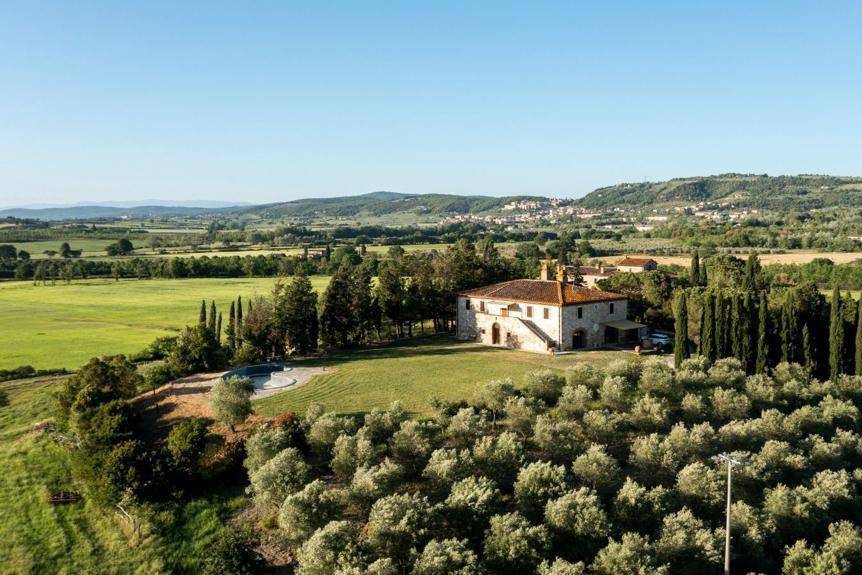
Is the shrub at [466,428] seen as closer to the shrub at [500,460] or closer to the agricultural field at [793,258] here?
the shrub at [500,460]

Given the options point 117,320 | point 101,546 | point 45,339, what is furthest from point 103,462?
point 117,320

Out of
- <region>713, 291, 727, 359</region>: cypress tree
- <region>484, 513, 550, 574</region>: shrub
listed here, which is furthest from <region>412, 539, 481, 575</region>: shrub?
<region>713, 291, 727, 359</region>: cypress tree

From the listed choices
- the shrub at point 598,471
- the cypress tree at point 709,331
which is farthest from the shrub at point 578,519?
the cypress tree at point 709,331

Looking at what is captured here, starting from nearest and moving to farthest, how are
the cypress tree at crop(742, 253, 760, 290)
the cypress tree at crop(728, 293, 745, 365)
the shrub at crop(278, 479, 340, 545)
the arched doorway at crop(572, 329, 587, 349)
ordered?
the shrub at crop(278, 479, 340, 545)
the cypress tree at crop(728, 293, 745, 365)
the arched doorway at crop(572, 329, 587, 349)
the cypress tree at crop(742, 253, 760, 290)

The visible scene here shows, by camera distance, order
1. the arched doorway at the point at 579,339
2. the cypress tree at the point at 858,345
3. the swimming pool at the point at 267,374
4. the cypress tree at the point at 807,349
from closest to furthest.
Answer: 1. the cypress tree at the point at 858,345
2. the swimming pool at the point at 267,374
3. the cypress tree at the point at 807,349
4. the arched doorway at the point at 579,339

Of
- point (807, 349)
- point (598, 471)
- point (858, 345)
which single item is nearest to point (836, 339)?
point (858, 345)

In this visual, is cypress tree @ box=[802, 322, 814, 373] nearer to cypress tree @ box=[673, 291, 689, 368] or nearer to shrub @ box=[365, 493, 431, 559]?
cypress tree @ box=[673, 291, 689, 368]

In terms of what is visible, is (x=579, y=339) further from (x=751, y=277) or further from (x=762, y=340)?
(x=751, y=277)
